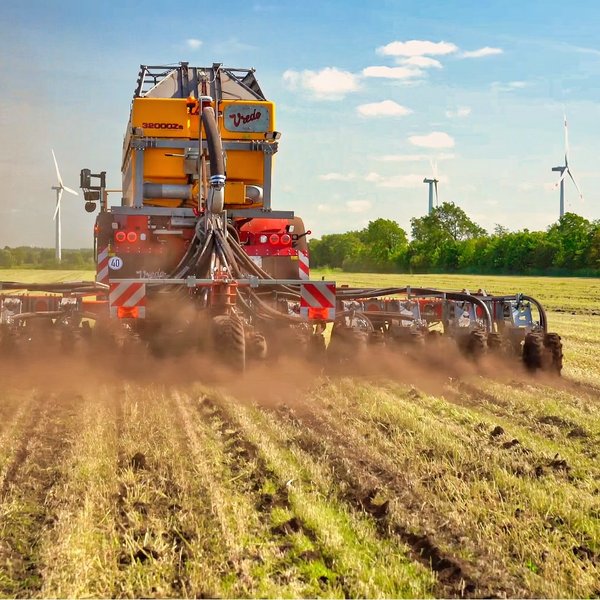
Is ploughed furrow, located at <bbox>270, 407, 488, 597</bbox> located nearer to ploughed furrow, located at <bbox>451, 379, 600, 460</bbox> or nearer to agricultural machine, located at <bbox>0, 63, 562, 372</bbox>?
ploughed furrow, located at <bbox>451, 379, 600, 460</bbox>

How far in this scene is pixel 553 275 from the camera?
198ft

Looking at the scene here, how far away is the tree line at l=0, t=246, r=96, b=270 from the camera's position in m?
61.3

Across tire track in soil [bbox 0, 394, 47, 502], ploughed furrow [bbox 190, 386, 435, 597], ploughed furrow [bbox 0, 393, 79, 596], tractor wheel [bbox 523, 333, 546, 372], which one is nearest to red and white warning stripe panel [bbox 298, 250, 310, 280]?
tractor wheel [bbox 523, 333, 546, 372]

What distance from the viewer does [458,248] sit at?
77.4 metres

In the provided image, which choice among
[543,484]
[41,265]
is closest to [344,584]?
[543,484]

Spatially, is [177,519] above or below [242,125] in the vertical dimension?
below

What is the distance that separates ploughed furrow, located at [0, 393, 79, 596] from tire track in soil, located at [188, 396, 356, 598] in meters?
1.16

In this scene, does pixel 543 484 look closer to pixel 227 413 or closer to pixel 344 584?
pixel 344 584

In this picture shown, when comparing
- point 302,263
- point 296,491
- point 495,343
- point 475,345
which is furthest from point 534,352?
point 296,491

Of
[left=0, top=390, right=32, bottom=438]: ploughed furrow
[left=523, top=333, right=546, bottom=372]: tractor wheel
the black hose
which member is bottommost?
[left=0, top=390, right=32, bottom=438]: ploughed furrow

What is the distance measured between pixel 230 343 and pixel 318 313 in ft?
5.12

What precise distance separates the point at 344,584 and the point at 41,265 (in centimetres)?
6583

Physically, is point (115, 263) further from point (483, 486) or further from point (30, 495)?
point (483, 486)

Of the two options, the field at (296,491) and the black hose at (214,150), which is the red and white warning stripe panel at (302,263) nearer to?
the black hose at (214,150)
